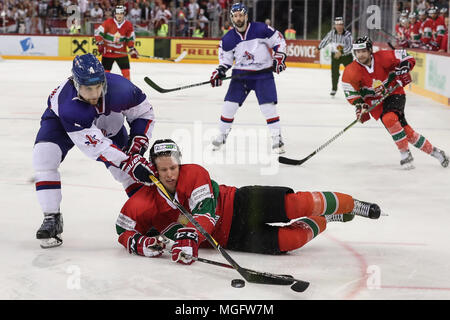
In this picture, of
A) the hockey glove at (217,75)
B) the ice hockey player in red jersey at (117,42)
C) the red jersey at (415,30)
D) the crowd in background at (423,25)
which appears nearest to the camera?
the hockey glove at (217,75)

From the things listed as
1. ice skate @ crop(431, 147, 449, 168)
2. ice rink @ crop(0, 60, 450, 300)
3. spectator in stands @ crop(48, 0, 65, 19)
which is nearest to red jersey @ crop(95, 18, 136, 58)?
ice rink @ crop(0, 60, 450, 300)

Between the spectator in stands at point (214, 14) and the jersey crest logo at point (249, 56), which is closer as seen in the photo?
the jersey crest logo at point (249, 56)

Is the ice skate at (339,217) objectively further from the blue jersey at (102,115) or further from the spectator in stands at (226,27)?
the spectator in stands at (226,27)

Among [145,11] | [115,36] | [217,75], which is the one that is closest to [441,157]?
[217,75]

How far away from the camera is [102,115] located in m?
3.45

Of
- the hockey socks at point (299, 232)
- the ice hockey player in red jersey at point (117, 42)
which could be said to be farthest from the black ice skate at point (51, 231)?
the ice hockey player in red jersey at point (117, 42)

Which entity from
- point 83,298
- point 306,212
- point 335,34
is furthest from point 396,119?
point 335,34

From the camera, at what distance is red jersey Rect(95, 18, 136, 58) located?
10.5 meters

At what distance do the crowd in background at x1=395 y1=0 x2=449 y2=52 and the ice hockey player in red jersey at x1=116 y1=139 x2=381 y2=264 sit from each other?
10992mm

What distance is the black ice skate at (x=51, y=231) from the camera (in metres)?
3.32

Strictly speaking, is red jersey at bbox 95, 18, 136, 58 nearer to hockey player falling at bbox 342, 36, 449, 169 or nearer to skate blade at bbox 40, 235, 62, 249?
hockey player falling at bbox 342, 36, 449, 169

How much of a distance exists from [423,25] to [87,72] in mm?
12683

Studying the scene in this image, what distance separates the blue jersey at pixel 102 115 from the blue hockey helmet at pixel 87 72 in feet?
0.36

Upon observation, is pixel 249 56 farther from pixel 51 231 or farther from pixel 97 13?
pixel 97 13
